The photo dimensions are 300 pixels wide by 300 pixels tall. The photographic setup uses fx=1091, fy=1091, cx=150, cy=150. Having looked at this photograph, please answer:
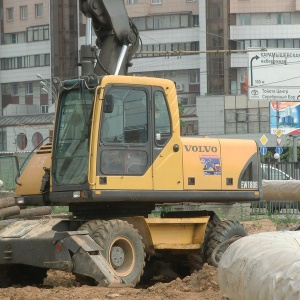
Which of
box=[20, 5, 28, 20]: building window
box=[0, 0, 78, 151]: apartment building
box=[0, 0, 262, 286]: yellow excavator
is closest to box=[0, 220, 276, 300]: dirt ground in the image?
box=[0, 0, 262, 286]: yellow excavator

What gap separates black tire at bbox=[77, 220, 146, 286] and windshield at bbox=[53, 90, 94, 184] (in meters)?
0.77

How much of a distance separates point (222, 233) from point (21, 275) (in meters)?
3.23

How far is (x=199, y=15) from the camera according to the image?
8544 centimetres

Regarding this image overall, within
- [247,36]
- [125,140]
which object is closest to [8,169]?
[125,140]

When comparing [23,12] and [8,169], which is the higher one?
[23,12]

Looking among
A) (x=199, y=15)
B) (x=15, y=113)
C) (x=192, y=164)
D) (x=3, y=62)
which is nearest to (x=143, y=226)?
(x=192, y=164)

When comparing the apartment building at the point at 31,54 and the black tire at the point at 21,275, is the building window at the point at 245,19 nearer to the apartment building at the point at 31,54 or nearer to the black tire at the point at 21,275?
the apartment building at the point at 31,54

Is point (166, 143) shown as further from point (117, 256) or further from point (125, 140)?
point (117, 256)

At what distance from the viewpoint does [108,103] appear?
50.8 feet

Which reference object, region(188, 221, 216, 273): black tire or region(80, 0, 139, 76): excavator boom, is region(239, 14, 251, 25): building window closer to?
region(80, 0, 139, 76): excavator boom

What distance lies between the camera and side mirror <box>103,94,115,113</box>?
15.5 m

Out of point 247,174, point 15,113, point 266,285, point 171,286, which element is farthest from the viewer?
point 15,113

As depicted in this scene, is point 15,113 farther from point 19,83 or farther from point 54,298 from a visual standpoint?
point 54,298

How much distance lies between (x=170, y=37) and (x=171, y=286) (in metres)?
75.4
